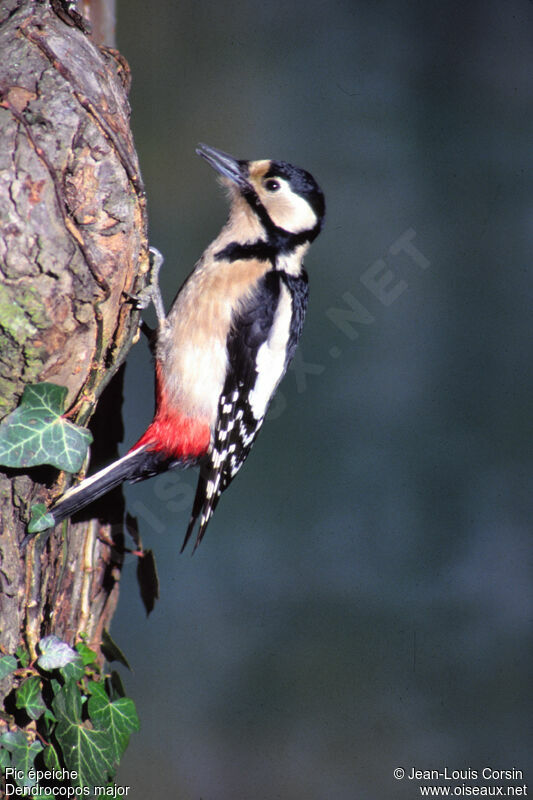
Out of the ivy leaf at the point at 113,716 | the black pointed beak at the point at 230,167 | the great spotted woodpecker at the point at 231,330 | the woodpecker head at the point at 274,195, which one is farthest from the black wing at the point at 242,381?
the ivy leaf at the point at 113,716

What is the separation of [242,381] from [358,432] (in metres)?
0.71

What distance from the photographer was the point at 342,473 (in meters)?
2.11

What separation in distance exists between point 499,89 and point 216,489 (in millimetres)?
1318

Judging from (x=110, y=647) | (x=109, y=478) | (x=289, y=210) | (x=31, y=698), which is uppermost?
(x=289, y=210)

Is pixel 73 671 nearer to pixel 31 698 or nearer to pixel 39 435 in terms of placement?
pixel 31 698

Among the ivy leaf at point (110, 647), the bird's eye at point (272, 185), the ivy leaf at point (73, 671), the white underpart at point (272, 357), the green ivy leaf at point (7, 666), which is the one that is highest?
→ the bird's eye at point (272, 185)

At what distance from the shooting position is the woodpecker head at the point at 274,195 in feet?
4.77

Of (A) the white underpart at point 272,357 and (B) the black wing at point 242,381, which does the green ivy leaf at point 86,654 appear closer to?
(B) the black wing at point 242,381

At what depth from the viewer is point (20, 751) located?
1.09 meters

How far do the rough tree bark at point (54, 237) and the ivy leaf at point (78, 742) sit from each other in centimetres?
9

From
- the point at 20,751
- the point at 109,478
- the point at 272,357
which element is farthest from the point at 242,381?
the point at 20,751

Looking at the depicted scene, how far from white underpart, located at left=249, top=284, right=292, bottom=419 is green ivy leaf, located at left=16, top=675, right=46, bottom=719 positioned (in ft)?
2.13

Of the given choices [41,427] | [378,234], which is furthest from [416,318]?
[41,427]

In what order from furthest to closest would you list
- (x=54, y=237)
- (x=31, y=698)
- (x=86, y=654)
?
(x=86, y=654), (x=31, y=698), (x=54, y=237)
